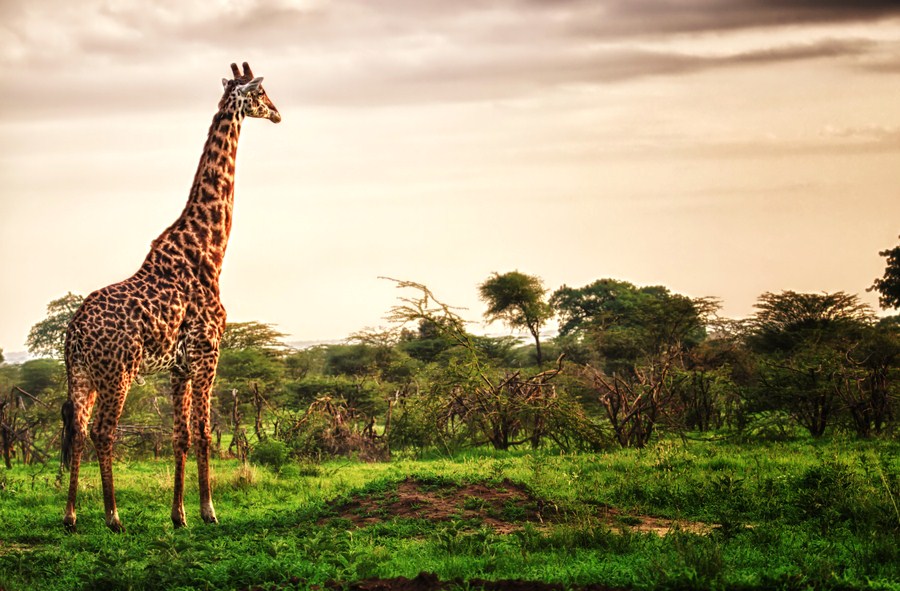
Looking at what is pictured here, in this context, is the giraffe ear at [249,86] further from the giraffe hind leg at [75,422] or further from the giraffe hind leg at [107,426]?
the giraffe hind leg at [75,422]

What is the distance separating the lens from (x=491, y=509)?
9867mm

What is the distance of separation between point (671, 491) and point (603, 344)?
17.3 m

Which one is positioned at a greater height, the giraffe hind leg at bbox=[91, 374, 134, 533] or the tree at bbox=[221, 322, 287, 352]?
the tree at bbox=[221, 322, 287, 352]

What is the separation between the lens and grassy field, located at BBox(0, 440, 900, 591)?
690 centimetres

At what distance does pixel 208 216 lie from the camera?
10859mm

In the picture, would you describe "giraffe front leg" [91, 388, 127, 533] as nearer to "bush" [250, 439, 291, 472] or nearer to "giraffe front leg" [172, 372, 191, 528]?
"giraffe front leg" [172, 372, 191, 528]

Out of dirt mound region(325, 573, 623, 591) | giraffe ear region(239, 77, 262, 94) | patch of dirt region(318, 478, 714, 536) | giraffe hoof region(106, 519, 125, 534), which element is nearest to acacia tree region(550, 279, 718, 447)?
patch of dirt region(318, 478, 714, 536)

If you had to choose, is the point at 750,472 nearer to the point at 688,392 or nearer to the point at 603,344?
the point at 688,392

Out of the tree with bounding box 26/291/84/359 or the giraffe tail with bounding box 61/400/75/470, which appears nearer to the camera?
the giraffe tail with bounding box 61/400/75/470

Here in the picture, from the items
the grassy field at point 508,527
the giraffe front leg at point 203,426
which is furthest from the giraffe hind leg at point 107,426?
the giraffe front leg at point 203,426

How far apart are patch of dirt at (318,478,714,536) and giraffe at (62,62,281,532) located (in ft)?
5.58

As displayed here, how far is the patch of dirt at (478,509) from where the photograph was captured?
9438 mm

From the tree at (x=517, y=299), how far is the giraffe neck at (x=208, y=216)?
22173 mm

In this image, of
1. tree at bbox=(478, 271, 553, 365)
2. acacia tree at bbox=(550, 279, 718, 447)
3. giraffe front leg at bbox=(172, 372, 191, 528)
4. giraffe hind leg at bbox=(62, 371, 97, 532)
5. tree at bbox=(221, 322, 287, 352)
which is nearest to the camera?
giraffe hind leg at bbox=(62, 371, 97, 532)
